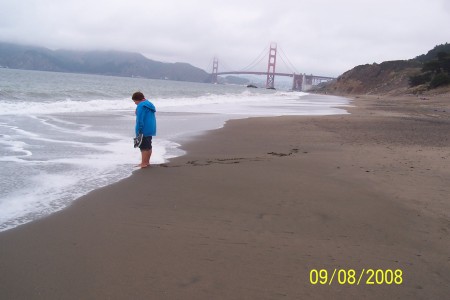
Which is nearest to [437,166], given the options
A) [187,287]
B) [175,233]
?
[175,233]

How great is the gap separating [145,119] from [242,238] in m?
3.53

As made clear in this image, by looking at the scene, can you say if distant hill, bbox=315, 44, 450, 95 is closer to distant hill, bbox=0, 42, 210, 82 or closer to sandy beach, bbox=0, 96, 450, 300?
sandy beach, bbox=0, 96, 450, 300

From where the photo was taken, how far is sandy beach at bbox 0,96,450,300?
236cm

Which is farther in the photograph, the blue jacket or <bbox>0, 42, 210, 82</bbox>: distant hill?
<bbox>0, 42, 210, 82</bbox>: distant hill

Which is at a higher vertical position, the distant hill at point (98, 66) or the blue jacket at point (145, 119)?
the distant hill at point (98, 66)

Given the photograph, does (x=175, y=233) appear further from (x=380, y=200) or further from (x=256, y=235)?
(x=380, y=200)

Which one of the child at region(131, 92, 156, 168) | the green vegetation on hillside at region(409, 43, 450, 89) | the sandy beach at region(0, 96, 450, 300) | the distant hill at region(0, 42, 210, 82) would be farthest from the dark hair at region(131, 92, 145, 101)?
the distant hill at region(0, 42, 210, 82)

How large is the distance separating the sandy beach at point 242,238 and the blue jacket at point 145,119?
75 centimetres

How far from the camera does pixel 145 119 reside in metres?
6.05

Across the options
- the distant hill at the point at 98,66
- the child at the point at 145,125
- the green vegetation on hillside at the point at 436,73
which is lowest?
the child at the point at 145,125

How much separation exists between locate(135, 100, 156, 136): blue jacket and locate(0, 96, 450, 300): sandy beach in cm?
75

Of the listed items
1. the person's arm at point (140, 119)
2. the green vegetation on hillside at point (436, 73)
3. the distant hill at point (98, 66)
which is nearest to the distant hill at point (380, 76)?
the green vegetation on hillside at point (436, 73)

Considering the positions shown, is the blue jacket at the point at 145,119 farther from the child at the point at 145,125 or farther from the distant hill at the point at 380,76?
the distant hill at the point at 380,76

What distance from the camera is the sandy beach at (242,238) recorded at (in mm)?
2355
